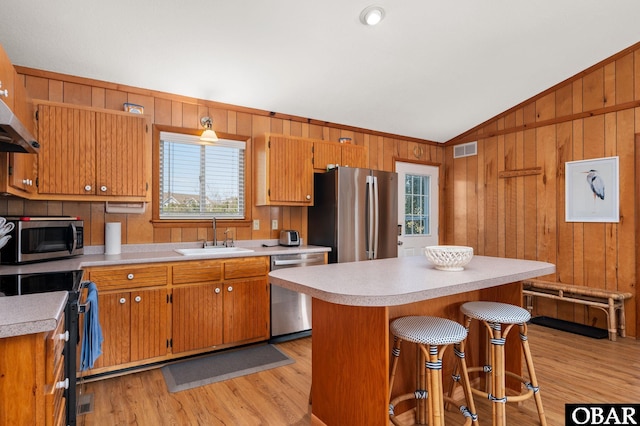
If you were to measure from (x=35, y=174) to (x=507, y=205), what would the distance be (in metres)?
4.98

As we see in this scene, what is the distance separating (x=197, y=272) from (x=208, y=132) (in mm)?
1246

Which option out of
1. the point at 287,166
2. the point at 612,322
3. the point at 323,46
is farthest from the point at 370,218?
the point at 612,322

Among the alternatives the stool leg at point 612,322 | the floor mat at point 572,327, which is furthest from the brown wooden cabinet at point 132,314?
the stool leg at point 612,322

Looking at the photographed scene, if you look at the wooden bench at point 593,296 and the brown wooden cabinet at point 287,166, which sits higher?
the brown wooden cabinet at point 287,166

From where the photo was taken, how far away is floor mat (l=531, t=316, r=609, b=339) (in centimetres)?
360

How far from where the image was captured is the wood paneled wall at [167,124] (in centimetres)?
286

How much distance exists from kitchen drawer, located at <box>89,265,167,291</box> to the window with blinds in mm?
752

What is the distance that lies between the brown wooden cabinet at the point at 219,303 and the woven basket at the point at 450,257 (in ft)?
5.70

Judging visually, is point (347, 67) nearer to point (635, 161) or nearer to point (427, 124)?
point (427, 124)

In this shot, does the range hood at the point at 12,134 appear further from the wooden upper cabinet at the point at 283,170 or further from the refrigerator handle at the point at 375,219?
the refrigerator handle at the point at 375,219

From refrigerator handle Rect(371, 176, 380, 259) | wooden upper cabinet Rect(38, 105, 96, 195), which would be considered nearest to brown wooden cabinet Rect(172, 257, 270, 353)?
wooden upper cabinet Rect(38, 105, 96, 195)

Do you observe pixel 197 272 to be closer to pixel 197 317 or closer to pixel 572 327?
pixel 197 317

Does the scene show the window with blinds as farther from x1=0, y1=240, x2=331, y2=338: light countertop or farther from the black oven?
the black oven

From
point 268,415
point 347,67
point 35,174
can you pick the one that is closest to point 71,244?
point 35,174
